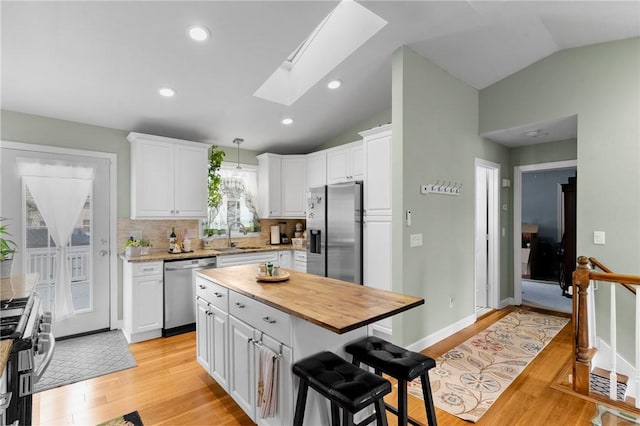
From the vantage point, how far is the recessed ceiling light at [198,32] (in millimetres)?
2447

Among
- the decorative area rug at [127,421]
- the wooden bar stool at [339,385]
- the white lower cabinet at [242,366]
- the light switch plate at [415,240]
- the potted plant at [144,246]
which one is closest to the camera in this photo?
the wooden bar stool at [339,385]

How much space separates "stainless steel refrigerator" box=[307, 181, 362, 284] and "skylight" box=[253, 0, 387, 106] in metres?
1.30

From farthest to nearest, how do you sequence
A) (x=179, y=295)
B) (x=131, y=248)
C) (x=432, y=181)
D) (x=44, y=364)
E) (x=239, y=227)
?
(x=239, y=227) → (x=179, y=295) → (x=131, y=248) → (x=432, y=181) → (x=44, y=364)

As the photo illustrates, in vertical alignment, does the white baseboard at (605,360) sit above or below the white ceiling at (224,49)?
below

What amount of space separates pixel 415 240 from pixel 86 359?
349cm

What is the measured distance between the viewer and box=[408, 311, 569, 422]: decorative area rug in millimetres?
2402

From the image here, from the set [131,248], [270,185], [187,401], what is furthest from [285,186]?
[187,401]

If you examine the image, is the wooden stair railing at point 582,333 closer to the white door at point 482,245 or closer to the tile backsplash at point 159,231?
the white door at point 482,245

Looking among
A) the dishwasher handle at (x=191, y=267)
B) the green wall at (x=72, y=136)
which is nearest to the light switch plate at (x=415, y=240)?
the dishwasher handle at (x=191, y=267)

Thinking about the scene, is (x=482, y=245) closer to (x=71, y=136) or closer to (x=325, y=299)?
(x=325, y=299)

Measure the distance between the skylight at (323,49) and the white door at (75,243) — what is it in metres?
2.31

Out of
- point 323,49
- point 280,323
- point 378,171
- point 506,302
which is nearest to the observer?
point 280,323

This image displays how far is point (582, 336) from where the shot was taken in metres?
2.49

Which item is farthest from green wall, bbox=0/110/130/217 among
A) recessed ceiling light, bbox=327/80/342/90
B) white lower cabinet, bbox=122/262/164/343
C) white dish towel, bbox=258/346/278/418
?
white dish towel, bbox=258/346/278/418
